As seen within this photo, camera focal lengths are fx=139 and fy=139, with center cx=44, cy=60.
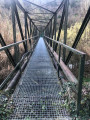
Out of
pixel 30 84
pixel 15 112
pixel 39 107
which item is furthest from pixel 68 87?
pixel 30 84

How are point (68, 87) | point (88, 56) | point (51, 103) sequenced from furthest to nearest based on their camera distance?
point (88, 56), point (51, 103), point (68, 87)

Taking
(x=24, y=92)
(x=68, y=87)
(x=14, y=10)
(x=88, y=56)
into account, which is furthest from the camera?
(x=88, y=56)

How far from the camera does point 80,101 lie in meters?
1.57

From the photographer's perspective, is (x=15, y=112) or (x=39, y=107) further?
(x=39, y=107)

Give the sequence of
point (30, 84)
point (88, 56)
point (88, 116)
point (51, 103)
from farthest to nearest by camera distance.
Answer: point (88, 56) → point (30, 84) → point (51, 103) → point (88, 116)

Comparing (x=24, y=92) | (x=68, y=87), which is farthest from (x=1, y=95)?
(x=68, y=87)

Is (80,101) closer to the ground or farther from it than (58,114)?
farther from it

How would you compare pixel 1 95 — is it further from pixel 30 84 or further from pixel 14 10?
pixel 14 10

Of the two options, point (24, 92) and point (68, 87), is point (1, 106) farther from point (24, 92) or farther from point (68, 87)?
point (68, 87)

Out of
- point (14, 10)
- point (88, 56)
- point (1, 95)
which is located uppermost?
point (14, 10)

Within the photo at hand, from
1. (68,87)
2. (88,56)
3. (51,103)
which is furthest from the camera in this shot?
(88,56)

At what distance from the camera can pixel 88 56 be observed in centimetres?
794

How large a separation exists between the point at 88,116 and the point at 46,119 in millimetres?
543

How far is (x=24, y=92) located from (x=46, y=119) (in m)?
0.85
